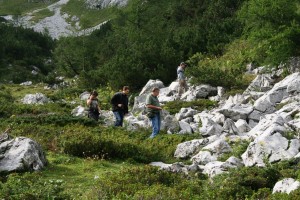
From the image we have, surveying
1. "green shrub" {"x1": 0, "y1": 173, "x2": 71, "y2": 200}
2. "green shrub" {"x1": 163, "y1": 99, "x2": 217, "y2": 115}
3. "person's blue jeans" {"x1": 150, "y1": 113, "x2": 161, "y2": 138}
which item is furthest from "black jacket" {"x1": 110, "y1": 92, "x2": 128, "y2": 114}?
"green shrub" {"x1": 0, "y1": 173, "x2": 71, "y2": 200}

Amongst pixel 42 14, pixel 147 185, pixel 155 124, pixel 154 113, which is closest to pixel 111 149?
pixel 155 124

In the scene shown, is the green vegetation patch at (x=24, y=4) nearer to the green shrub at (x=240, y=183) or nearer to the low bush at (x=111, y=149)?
the low bush at (x=111, y=149)

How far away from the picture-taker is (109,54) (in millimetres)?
44688

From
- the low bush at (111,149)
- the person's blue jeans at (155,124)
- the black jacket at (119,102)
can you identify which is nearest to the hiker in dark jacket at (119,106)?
the black jacket at (119,102)

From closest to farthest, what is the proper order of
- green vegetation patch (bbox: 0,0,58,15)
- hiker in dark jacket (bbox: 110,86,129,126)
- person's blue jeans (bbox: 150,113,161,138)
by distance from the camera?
person's blue jeans (bbox: 150,113,161,138) → hiker in dark jacket (bbox: 110,86,129,126) → green vegetation patch (bbox: 0,0,58,15)

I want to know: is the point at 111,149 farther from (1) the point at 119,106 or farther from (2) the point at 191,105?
(2) the point at 191,105

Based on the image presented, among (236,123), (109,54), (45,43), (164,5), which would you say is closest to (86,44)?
(109,54)

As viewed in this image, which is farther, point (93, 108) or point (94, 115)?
point (94, 115)

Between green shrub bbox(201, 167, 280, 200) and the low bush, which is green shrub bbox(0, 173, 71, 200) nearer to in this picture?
green shrub bbox(201, 167, 280, 200)

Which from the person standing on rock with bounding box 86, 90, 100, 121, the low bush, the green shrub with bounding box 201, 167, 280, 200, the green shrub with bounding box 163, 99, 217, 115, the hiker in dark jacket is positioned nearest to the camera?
the green shrub with bounding box 201, 167, 280, 200

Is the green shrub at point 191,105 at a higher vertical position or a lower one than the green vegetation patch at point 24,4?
lower

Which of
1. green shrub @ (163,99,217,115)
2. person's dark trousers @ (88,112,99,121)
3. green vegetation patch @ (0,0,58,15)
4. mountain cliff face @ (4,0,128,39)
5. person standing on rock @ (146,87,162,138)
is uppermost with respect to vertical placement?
green vegetation patch @ (0,0,58,15)

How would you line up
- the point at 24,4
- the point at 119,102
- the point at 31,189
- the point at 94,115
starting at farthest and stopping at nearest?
the point at 24,4, the point at 94,115, the point at 119,102, the point at 31,189

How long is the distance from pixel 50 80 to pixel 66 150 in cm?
3776
